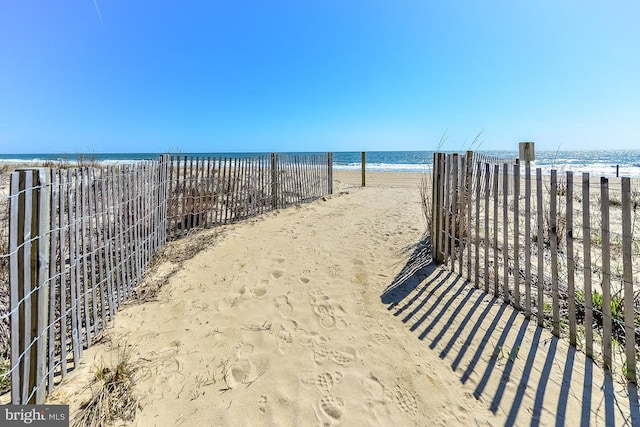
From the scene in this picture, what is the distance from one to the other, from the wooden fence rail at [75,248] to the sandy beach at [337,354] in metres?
0.21

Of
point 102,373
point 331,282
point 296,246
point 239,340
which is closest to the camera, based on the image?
point 102,373

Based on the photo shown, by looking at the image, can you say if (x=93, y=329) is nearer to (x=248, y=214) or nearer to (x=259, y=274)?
(x=259, y=274)

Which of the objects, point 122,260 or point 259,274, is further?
point 259,274

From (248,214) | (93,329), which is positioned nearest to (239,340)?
(93,329)

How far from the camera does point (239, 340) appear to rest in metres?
2.67

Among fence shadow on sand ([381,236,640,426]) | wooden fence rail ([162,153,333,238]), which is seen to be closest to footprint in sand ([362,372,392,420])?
fence shadow on sand ([381,236,640,426])

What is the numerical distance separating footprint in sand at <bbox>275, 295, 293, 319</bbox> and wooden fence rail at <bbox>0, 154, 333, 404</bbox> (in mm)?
1526

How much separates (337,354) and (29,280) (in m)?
2.01

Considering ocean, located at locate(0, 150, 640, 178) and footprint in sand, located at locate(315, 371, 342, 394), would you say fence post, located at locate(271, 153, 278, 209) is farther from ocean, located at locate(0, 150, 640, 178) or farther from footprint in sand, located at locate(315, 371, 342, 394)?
footprint in sand, located at locate(315, 371, 342, 394)

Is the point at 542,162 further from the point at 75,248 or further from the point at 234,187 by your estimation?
the point at 75,248

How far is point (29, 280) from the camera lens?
1.83 m

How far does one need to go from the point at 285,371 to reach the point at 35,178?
1976 millimetres

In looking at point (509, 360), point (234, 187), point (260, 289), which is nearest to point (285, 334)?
point (260, 289)

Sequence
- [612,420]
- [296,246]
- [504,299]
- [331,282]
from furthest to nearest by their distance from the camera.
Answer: [296,246] → [331,282] → [504,299] → [612,420]
